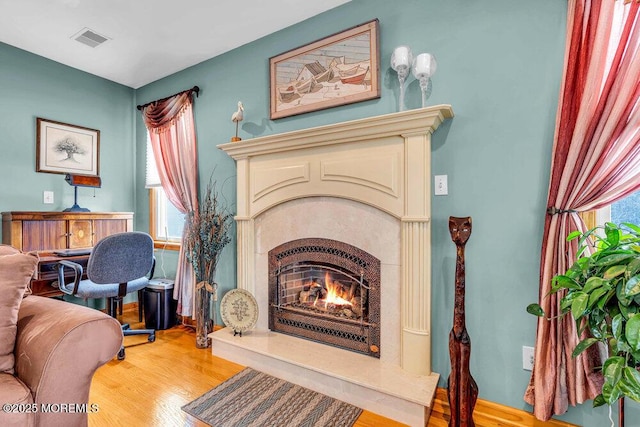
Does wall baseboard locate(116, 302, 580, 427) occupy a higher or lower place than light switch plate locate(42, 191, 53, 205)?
lower

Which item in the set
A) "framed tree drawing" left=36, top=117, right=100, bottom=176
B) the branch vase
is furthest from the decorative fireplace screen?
"framed tree drawing" left=36, top=117, right=100, bottom=176

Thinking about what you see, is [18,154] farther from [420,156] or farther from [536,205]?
[536,205]

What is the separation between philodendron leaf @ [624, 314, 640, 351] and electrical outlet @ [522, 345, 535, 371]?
2.53 ft

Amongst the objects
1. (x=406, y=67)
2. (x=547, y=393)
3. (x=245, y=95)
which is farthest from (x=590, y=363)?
(x=245, y=95)

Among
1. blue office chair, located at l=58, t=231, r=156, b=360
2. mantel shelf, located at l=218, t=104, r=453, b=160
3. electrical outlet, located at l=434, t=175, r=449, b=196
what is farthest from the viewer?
blue office chair, located at l=58, t=231, r=156, b=360

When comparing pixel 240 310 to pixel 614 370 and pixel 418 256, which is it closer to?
pixel 418 256

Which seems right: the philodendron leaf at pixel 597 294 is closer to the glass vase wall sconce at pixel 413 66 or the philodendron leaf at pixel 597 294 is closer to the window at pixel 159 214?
the glass vase wall sconce at pixel 413 66

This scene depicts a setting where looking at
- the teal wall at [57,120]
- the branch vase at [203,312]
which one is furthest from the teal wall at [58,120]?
the branch vase at [203,312]

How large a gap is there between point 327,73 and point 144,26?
1510 mm

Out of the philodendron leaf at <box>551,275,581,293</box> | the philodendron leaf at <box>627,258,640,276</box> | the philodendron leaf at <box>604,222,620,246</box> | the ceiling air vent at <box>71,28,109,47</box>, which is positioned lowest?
the philodendron leaf at <box>551,275,581,293</box>

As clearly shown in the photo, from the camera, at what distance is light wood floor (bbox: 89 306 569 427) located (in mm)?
1672

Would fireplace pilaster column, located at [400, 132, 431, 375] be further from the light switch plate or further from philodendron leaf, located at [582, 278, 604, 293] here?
the light switch plate

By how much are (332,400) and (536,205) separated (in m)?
1.59

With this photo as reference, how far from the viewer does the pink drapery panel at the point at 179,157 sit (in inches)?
116
